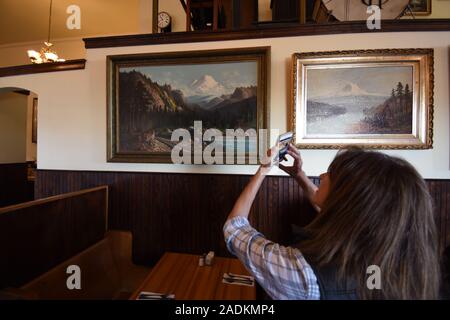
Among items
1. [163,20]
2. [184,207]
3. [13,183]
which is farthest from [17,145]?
[184,207]

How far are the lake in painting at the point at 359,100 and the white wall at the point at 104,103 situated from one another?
0.21 metres

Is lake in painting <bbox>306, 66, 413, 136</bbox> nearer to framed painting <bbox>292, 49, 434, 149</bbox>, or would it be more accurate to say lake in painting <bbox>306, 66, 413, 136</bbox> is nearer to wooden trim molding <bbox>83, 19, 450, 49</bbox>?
framed painting <bbox>292, 49, 434, 149</bbox>

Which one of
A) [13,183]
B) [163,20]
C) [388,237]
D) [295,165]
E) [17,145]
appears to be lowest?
[13,183]

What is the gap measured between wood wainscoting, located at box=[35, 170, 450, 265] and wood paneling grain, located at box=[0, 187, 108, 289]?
27 centimetres

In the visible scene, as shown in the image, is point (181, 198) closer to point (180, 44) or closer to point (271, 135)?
point (271, 135)

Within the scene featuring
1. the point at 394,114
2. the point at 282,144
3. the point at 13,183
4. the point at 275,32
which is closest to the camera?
the point at 282,144

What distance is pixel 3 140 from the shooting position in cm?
444

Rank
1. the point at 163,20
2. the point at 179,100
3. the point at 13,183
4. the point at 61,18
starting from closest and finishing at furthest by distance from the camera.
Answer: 1. the point at 179,100
2. the point at 163,20
3. the point at 61,18
4. the point at 13,183

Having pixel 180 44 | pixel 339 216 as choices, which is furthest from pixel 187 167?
pixel 339 216

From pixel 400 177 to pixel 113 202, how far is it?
234 cm

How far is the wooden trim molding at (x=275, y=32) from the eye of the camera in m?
1.80

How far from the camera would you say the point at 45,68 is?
7.51 feet

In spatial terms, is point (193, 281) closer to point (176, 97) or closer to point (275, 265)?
point (275, 265)

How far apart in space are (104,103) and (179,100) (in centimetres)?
84
